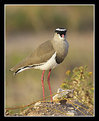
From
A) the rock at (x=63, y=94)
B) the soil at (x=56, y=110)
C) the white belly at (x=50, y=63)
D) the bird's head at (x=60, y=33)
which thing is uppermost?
the bird's head at (x=60, y=33)

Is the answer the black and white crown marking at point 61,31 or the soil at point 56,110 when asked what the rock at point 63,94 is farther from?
the black and white crown marking at point 61,31

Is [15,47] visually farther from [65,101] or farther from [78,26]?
[65,101]

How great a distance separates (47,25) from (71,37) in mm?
716

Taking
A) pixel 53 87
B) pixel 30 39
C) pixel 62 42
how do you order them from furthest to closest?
1. pixel 30 39
2. pixel 53 87
3. pixel 62 42

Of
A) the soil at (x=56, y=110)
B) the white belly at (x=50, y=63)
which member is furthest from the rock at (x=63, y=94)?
the white belly at (x=50, y=63)

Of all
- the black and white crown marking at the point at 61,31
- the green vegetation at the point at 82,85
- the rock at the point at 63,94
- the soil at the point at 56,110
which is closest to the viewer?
the soil at the point at 56,110

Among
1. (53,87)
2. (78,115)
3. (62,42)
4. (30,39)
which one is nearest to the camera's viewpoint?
(78,115)

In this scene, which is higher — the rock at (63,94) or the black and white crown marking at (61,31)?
the black and white crown marking at (61,31)

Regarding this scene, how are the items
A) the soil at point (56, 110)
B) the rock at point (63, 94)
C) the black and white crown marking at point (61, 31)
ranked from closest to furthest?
1. the soil at point (56, 110)
2. the rock at point (63, 94)
3. the black and white crown marking at point (61, 31)

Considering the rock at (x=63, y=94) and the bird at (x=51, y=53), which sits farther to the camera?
the bird at (x=51, y=53)

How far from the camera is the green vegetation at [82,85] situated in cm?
390

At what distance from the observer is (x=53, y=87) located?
6758mm

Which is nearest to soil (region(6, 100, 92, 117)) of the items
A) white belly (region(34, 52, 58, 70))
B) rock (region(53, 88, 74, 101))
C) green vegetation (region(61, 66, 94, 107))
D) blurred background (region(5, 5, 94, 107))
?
rock (region(53, 88, 74, 101))

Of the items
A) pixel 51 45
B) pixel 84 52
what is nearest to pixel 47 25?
pixel 84 52
